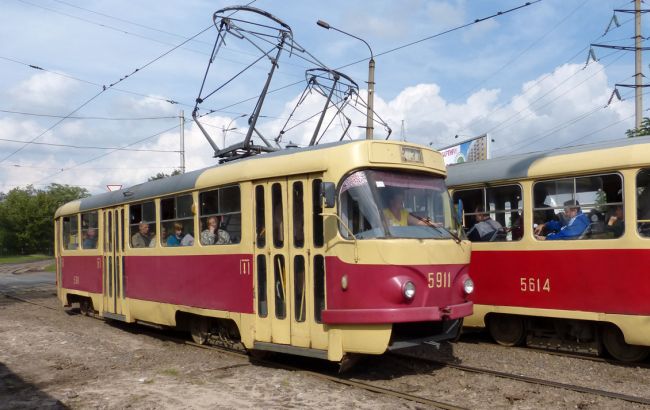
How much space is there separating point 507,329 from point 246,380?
4.28 m

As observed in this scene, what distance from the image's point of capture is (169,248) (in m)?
10.2

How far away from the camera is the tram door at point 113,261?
1206 centimetres

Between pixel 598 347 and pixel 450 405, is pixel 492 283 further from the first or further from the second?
pixel 450 405

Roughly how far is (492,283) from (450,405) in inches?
140

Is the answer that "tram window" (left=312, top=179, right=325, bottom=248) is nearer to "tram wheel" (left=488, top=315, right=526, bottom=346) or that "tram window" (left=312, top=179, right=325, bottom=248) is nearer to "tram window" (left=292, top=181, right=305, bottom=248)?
"tram window" (left=292, top=181, right=305, bottom=248)

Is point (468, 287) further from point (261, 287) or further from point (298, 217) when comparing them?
point (261, 287)

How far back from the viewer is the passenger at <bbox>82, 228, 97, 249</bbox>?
13289 mm

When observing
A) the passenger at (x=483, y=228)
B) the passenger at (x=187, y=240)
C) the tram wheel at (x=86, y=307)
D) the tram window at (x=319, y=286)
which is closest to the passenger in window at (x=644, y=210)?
the passenger at (x=483, y=228)

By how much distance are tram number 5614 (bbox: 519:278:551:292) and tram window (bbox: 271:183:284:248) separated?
3601 mm

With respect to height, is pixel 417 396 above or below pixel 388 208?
below

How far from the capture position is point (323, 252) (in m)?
7.30

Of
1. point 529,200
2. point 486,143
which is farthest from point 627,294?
point 486,143

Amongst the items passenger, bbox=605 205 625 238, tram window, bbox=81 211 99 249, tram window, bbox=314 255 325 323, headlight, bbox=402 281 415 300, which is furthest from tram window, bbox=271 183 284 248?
tram window, bbox=81 211 99 249

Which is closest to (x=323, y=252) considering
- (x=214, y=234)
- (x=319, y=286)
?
(x=319, y=286)
